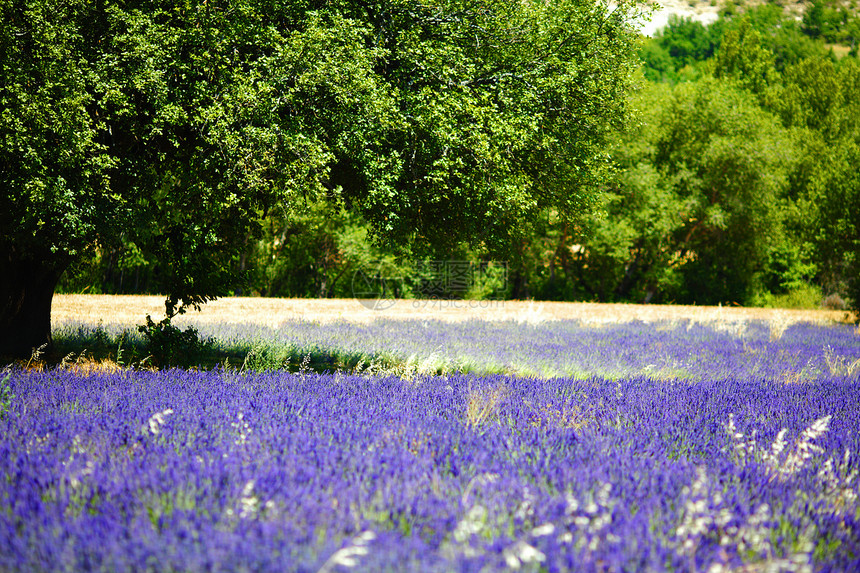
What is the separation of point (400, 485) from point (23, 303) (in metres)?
8.11

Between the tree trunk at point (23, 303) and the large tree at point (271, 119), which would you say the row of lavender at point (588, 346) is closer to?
the large tree at point (271, 119)

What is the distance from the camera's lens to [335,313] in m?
19.4

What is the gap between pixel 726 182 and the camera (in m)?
33.1

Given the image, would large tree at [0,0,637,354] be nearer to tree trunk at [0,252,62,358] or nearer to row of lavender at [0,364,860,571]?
tree trunk at [0,252,62,358]

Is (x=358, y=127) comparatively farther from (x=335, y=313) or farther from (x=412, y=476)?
(x=335, y=313)

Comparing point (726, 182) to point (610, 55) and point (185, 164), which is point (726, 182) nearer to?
point (610, 55)

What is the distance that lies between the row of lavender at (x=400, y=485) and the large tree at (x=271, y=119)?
2770 millimetres

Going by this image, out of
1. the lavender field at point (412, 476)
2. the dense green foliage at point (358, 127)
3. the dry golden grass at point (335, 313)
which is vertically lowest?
the dry golden grass at point (335, 313)

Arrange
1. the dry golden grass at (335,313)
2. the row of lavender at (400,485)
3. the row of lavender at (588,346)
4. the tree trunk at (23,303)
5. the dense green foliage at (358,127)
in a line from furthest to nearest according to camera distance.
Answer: the dry golden grass at (335,313), the row of lavender at (588,346), the tree trunk at (23,303), the dense green foliage at (358,127), the row of lavender at (400,485)

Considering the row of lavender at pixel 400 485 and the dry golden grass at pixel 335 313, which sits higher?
the row of lavender at pixel 400 485

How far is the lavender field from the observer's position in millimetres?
2801

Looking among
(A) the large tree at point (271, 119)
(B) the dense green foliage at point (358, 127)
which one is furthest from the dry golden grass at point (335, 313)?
(A) the large tree at point (271, 119)

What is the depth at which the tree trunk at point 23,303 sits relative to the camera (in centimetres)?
883

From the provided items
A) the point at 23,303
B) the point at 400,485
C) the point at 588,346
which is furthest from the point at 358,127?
the point at 588,346
